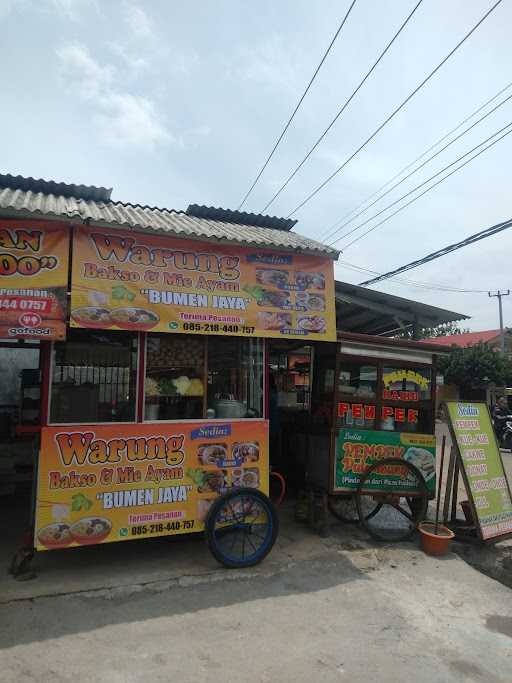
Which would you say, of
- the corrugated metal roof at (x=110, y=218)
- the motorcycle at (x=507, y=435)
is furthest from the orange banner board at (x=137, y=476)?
the motorcycle at (x=507, y=435)

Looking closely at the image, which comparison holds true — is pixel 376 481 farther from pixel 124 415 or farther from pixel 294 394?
pixel 124 415

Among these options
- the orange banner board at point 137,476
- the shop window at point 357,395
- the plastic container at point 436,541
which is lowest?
the plastic container at point 436,541

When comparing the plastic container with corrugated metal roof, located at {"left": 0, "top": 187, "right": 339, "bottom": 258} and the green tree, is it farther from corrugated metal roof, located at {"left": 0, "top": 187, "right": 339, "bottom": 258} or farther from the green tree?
the green tree

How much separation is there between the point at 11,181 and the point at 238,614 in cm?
530

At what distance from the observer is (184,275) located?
182 inches

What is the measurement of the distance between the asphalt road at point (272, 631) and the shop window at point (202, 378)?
1536 mm

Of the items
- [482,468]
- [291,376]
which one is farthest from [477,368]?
[482,468]

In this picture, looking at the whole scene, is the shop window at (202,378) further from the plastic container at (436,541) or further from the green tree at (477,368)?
the green tree at (477,368)

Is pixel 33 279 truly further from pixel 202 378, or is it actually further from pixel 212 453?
pixel 212 453

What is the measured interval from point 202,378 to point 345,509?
303 centimetres

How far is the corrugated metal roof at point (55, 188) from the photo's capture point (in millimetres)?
5742

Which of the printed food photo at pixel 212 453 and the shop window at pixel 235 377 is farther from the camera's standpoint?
the shop window at pixel 235 377

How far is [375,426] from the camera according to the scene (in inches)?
229

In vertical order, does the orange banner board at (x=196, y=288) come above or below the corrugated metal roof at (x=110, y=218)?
below
